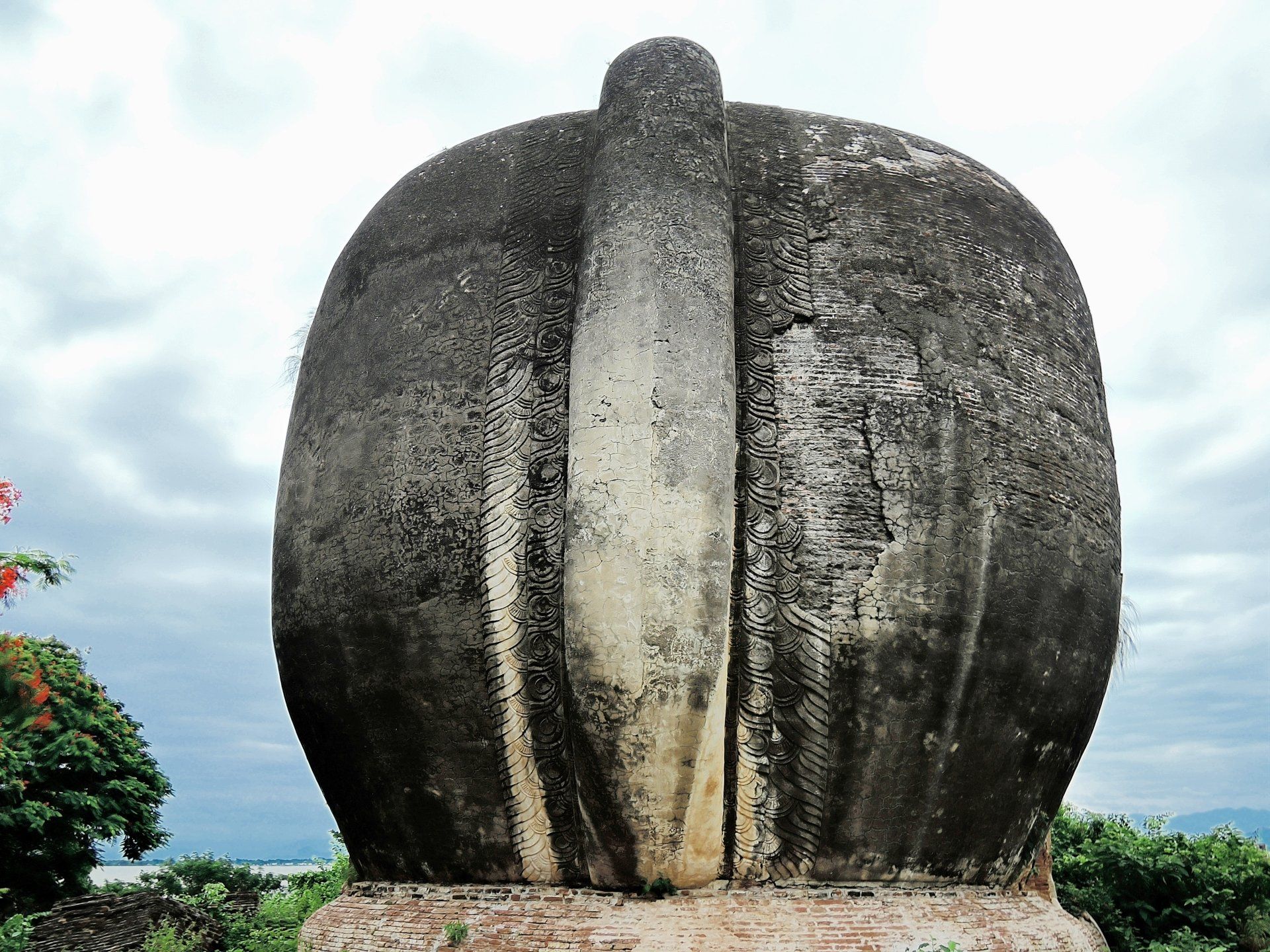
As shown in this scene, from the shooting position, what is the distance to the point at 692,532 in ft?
16.5

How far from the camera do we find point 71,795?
15.4m

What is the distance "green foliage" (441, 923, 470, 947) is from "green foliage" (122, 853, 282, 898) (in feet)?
46.6

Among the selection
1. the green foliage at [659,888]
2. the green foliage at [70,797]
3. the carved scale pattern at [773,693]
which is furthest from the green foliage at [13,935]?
the carved scale pattern at [773,693]

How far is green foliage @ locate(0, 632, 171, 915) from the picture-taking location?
47.7 feet

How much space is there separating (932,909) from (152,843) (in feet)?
51.0

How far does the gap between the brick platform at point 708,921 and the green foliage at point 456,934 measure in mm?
30

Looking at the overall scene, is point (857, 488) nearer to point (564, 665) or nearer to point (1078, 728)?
point (564, 665)

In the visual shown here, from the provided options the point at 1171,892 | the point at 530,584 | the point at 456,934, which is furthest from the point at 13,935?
the point at 1171,892

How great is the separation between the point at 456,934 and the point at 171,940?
579cm

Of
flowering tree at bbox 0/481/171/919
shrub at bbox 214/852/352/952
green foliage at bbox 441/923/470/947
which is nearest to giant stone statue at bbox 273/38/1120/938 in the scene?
green foliage at bbox 441/923/470/947

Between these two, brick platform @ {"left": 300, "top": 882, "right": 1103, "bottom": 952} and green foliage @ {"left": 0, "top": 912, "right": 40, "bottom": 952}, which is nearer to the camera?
brick platform @ {"left": 300, "top": 882, "right": 1103, "bottom": 952}

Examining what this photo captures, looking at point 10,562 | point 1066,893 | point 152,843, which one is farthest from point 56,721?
point 1066,893

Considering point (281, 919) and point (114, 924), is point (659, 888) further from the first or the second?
point (114, 924)

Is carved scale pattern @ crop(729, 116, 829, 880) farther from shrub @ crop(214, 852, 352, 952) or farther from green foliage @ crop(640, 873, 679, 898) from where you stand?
shrub @ crop(214, 852, 352, 952)
